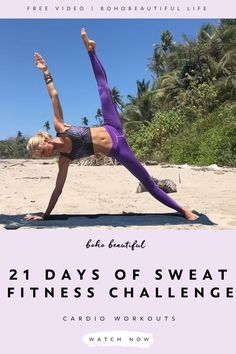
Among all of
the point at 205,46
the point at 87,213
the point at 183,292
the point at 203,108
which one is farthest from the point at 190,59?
the point at 183,292

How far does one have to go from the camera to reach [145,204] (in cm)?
594

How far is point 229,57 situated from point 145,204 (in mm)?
16870

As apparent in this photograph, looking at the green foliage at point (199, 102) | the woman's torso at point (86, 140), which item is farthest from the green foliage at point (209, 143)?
the woman's torso at point (86, 140)

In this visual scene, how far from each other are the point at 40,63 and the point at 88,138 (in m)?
0.77

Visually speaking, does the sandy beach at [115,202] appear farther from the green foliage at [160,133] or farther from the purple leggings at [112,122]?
the green foliage at [160,133]

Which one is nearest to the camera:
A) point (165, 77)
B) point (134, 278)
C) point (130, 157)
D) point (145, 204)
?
point (134, 278)

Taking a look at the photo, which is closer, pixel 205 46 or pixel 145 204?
pixel 145 204

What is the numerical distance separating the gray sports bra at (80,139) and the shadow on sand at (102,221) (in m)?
0.68

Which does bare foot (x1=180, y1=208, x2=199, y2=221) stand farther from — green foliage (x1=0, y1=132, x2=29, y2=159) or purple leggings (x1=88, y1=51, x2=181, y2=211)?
green foliage (x1=0, y1=132, x2=29, y2=159)

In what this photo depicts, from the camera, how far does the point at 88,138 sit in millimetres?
4211

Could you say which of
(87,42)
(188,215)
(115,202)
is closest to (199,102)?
(115,202)

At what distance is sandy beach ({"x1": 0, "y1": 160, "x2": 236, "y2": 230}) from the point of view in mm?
4555

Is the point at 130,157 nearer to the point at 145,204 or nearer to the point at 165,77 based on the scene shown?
the point at 145,204

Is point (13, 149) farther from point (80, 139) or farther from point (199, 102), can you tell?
point (80, 139)
